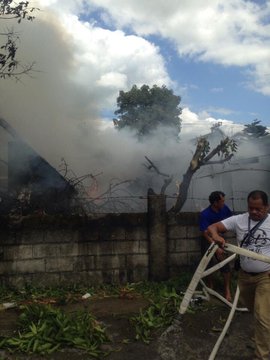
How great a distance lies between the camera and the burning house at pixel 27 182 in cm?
714

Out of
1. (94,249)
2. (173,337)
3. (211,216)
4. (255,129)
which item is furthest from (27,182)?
(255,129)

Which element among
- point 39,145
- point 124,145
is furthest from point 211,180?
point 39,145

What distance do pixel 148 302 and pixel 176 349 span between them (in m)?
1.41

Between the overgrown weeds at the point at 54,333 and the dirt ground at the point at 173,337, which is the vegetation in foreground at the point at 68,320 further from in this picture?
the dirt ground at the point at 173,337

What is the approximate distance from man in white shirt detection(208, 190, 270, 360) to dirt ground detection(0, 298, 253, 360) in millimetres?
711

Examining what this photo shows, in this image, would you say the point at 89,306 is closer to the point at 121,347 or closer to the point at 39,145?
the point at 121,347

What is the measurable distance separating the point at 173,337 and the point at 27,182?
533 centimetres

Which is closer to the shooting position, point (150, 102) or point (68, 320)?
point (68, 320)

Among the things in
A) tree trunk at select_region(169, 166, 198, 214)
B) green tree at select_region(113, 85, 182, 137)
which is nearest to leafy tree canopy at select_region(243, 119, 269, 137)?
green tree at select_region(113, 85, 182, 137)

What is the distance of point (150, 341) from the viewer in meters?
4.73

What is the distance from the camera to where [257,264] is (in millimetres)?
3959

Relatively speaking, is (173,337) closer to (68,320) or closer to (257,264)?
(68,320)

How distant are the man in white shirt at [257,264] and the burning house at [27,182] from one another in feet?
12.4

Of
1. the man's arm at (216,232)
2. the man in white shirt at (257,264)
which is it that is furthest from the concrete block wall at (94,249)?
the man in white shirt at (257,264)
